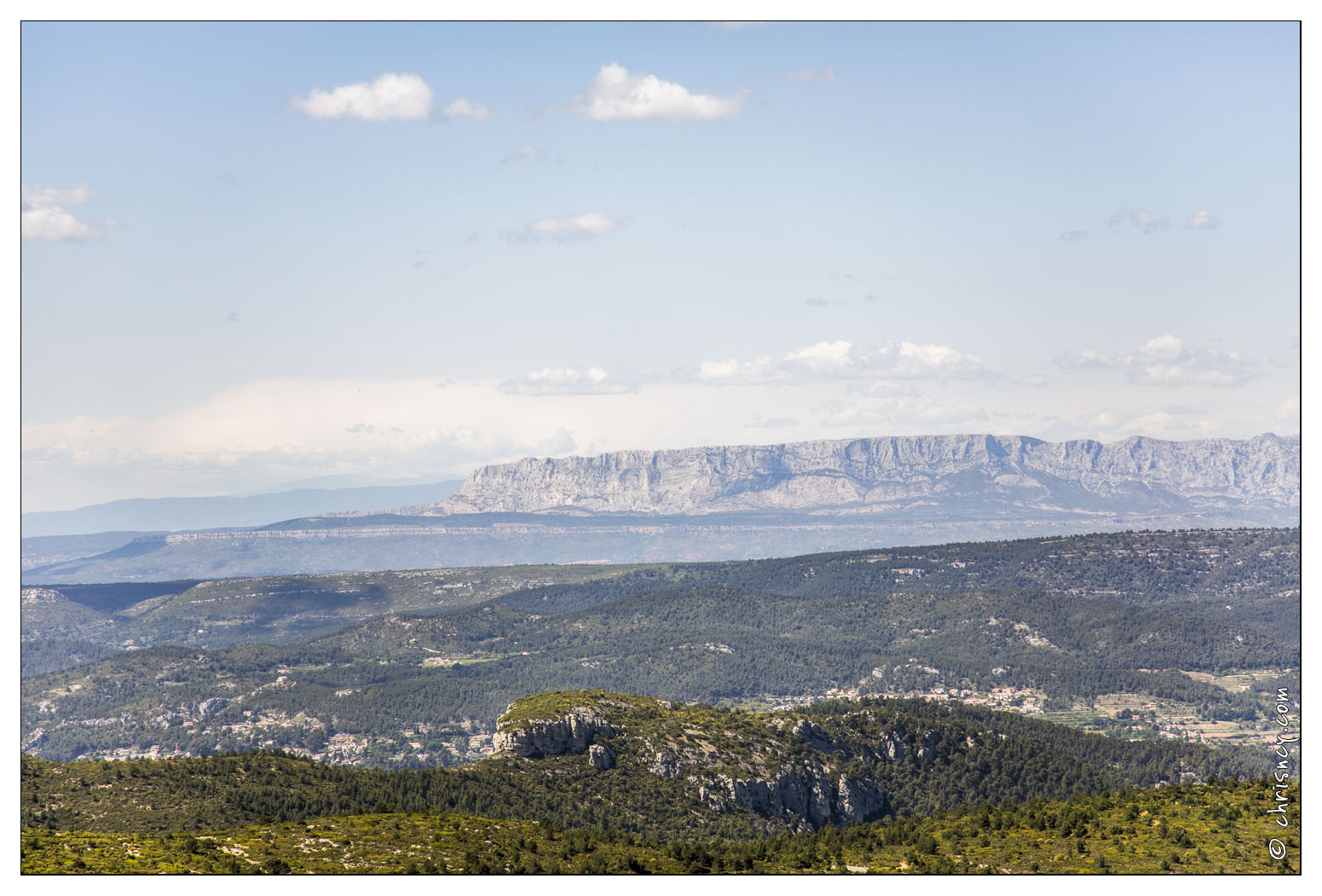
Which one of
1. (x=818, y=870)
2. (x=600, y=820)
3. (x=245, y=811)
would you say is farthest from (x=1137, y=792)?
(x=245, y=811)

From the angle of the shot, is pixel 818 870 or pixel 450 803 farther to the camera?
pixel 450 803

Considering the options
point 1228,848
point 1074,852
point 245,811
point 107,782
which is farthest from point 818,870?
point 107,782

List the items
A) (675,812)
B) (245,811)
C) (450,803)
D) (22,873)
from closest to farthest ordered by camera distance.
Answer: (22,873)
(245,811)
(450,803)
(675,812)

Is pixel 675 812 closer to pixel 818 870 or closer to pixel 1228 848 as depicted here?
pixel 818 870
